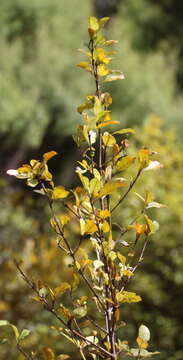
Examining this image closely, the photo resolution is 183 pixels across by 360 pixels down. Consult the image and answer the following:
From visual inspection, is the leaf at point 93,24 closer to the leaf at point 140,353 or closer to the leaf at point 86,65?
the leaf at point 86,65

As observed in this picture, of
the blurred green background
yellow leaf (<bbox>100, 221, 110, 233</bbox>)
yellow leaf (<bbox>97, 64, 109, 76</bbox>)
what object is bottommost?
the blurred green background

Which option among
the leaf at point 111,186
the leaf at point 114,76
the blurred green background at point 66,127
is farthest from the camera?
the blurred green background at point 66,127

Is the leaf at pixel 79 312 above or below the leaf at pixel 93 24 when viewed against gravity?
below

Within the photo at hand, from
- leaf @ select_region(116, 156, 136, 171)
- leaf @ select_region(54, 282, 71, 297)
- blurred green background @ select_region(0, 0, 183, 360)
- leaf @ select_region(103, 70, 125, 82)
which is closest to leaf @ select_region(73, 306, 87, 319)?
leaf @ select_region(54, 282, 71, 297)

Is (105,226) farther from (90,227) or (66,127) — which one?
(66,127)

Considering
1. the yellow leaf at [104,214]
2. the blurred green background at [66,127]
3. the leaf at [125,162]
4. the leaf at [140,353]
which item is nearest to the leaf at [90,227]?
the yellow leaf at [104,214]

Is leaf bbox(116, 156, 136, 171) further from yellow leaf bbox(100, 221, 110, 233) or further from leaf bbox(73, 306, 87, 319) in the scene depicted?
leaf bbox(73, 306, 87, 319)

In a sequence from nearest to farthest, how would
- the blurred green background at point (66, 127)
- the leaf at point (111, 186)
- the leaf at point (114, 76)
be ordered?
the leaf at point (111, 186), the leaf at point (114, 76), the blurred green background at point (66, 127)

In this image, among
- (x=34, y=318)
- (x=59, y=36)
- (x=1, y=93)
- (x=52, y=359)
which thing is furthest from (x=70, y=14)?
(x=52, y=359)
